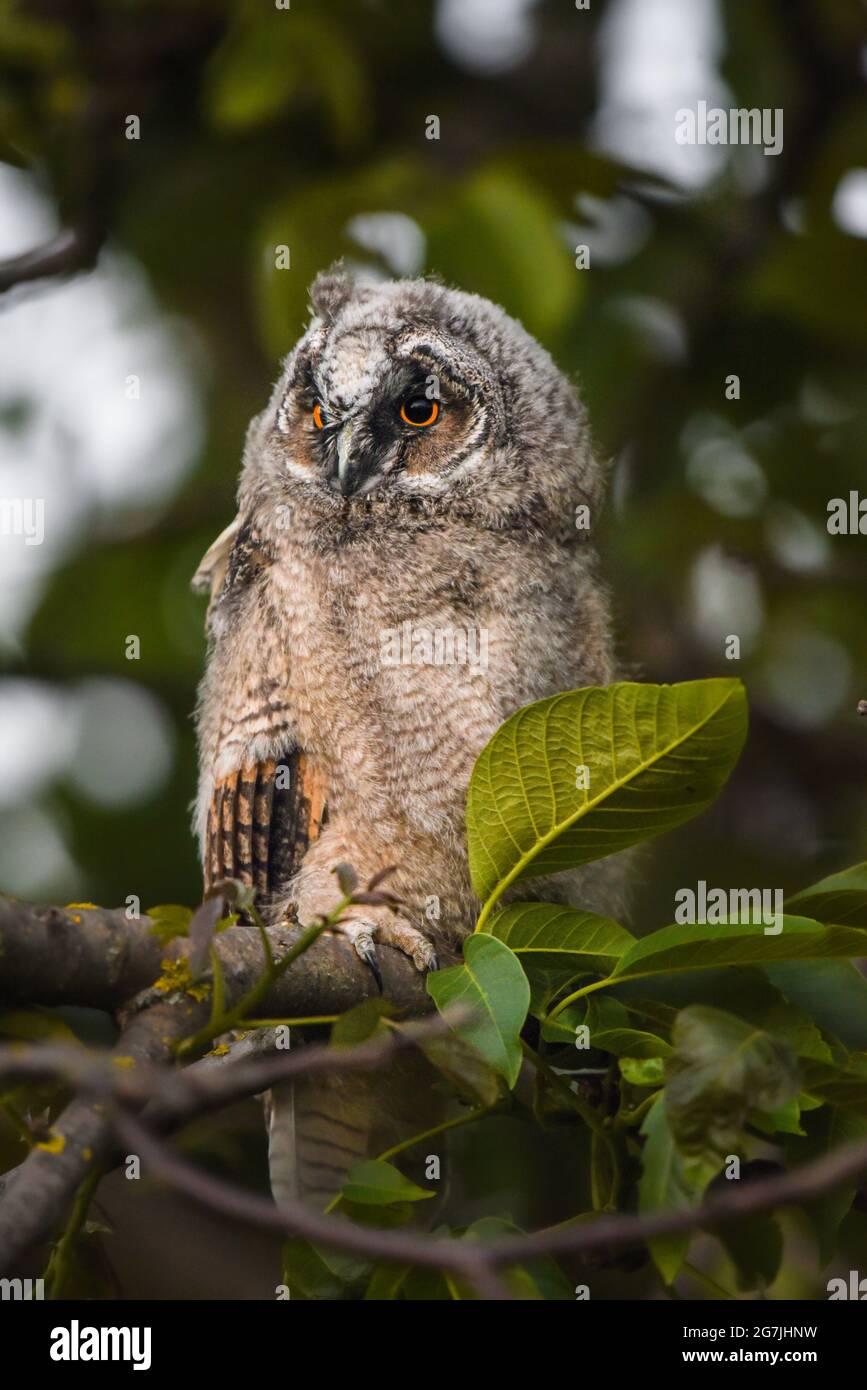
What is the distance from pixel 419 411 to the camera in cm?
282

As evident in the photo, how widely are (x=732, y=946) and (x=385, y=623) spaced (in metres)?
1.22

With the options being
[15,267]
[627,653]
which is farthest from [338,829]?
[627,653]

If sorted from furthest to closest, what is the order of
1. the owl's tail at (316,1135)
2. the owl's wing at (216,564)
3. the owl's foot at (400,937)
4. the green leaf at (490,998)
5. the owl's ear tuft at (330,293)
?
the owl's wing at (216,564), the owl's ear tuft at (330,293), the owl's tail at (316,1135), the owl's foot at (400,937), the green leaf at (490,998)

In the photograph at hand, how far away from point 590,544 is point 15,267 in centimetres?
130

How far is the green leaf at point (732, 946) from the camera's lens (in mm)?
1586

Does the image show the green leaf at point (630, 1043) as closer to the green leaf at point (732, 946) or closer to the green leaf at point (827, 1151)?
the green leaf at point (732, 946)

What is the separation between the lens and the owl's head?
9.04ft

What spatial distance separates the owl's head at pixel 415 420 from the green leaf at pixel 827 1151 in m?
1.39

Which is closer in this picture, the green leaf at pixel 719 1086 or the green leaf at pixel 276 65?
the green leaf at pixel 719 1086

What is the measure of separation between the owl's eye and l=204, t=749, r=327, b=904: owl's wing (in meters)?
0.71

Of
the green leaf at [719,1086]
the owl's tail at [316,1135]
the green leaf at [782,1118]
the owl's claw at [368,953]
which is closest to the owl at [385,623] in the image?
the owl's tail at [316,1135]

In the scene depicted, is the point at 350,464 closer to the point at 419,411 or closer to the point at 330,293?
the point at 419,411

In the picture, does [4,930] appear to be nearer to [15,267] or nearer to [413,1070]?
[413,1070]

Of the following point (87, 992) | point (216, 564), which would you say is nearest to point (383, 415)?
point (216, 564)
